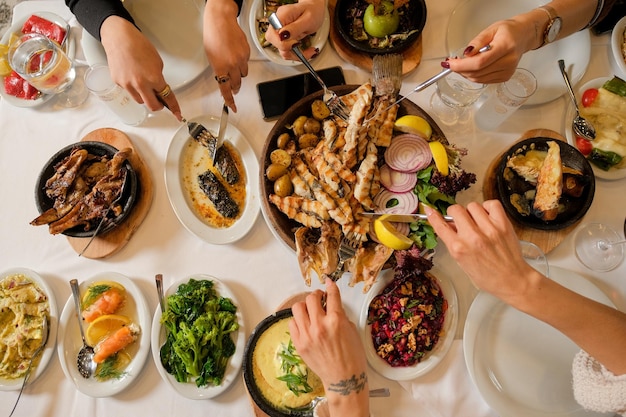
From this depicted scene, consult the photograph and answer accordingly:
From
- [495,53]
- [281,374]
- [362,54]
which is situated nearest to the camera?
[495,53]

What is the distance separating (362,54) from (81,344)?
5.78 ft

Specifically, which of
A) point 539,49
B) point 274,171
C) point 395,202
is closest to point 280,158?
point 274,171

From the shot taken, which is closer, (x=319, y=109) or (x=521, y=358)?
(x=521, y=358)

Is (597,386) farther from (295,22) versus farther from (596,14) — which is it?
(295,22)

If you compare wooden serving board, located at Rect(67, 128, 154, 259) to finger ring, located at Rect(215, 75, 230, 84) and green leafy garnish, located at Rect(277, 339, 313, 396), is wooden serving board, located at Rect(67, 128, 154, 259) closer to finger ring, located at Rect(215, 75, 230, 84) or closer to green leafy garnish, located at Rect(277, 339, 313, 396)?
finger ring, located at Rect(215, 75, 230, 84)

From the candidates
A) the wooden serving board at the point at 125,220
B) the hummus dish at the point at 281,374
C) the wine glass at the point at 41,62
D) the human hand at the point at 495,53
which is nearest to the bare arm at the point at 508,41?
the human hand at the point at 495,53

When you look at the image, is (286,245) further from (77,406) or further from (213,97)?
(77,406)

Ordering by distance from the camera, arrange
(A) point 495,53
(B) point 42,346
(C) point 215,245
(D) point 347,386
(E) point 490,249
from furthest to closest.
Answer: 1. (C) point 215,245
2. (B) point 42,346
3. (A) point 495,53
4. (D) point 347,386
5. (E) point 490,249

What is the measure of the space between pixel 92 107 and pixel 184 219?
0.74 meters

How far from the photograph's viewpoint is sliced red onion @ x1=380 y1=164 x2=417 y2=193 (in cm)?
166

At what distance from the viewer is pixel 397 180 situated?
66.1 inches

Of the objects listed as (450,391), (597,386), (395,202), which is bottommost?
(450,391)

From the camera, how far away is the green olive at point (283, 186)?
5.39 ft

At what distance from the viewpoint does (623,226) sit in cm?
177
